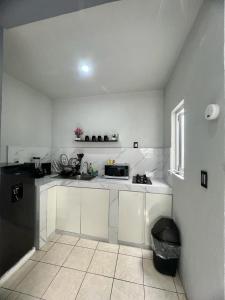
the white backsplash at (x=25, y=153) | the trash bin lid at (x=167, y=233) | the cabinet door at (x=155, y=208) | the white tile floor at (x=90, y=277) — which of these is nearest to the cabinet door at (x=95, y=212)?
the white tile floor at (x=90, y=277)

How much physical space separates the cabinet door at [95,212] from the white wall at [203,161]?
3.25 feet

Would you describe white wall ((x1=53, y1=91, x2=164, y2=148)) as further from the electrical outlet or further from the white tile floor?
the white tile floor

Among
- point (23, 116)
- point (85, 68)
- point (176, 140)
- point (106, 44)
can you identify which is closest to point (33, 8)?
point (106, 44)

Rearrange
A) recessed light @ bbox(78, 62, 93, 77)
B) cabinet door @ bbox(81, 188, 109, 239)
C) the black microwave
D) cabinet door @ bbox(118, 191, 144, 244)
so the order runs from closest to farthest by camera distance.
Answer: recessed light @ bbox(78, 62, 93, 77)
cabinet door @ bbox(118, 191, 144, 244)
cabinet door @ bbox(81, 188, 109, 239)
the black microwave

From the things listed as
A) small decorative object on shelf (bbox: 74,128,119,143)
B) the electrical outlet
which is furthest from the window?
small decorative object on shelf (bbox: 74,128,119,143)

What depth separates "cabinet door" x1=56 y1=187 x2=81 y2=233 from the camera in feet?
6.62

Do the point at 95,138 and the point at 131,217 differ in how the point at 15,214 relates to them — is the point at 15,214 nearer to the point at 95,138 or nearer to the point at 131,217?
the point at 131,217

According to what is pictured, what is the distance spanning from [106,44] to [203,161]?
141 cm

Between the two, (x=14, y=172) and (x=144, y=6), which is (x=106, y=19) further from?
(x=14, y=172)

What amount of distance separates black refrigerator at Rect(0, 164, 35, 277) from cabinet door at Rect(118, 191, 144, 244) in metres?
1.14

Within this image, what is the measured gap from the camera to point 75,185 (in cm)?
203

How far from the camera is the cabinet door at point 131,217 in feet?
6.00

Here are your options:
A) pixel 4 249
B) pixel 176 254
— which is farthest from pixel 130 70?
pixel 4 249

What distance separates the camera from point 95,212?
77.0 inches
